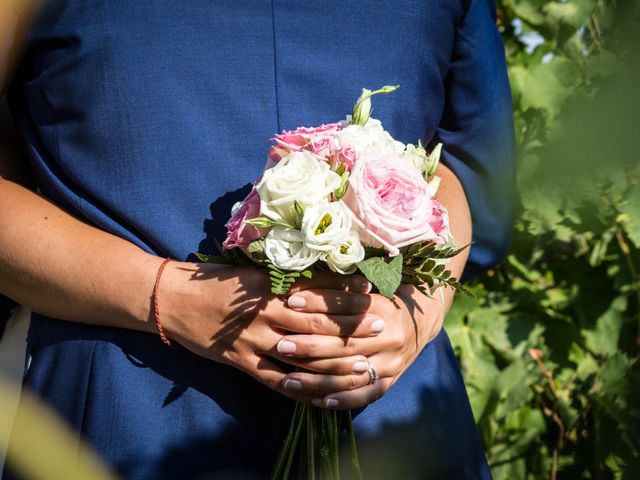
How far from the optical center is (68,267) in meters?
1.22

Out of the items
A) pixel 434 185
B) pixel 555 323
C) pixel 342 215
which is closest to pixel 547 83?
pixel 555 323

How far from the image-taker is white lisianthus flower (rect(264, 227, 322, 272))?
3.41ft

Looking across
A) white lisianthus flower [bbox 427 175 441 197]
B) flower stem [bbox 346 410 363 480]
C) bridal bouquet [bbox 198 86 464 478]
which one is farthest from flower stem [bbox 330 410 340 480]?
white lisianthus flower [bbox 427 175 441 197]

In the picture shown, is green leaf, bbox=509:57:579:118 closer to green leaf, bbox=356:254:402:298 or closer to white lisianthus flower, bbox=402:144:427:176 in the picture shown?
white lisianthus flower, bbox=402:144:427:176

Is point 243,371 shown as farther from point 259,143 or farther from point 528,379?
point 528,379

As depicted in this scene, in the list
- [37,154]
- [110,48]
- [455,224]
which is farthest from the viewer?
[455,224]

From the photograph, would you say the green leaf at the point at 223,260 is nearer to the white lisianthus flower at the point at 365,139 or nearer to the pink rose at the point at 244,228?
the pink rose at the point at 244,228

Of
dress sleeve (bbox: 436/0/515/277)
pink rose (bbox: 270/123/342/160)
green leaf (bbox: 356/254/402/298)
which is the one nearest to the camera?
green leaf (bbox: 356/254/402/298)

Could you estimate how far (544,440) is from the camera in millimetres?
2828

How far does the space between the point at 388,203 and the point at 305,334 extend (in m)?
0.26

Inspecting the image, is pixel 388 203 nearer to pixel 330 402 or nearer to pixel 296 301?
pixel 296 301

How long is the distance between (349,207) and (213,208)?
0.92 ft

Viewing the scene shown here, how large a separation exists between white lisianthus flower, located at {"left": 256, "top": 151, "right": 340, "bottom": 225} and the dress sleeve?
0.59m

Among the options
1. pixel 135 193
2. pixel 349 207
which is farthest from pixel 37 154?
pixel 349 207
